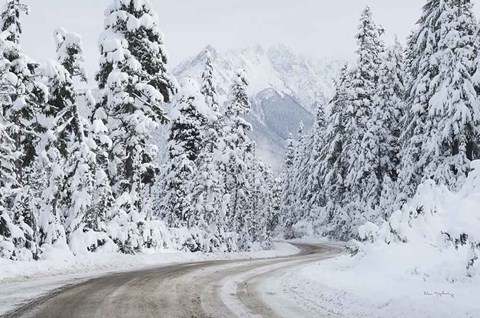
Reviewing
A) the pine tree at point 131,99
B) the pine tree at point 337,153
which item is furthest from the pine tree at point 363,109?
the pine tree at point 131,99

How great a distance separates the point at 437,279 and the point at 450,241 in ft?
8.91

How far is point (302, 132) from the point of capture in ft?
254

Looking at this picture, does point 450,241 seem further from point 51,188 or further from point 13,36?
point 13,36

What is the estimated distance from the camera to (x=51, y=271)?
46.2 ft

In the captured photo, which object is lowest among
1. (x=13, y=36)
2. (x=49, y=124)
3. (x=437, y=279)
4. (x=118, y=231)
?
(x=437, y=279)

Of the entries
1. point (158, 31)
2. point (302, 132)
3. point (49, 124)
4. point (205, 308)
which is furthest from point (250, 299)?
point (302, 132)

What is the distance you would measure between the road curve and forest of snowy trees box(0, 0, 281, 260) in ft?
16.2

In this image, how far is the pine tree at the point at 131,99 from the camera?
834 inches

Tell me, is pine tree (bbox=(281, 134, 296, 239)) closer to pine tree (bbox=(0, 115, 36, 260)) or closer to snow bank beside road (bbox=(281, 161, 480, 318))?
snow bank beside road (bbox=(281, 161, 480, 318))

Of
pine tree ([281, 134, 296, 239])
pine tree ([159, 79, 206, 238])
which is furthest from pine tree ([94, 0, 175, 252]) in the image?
pine tree ([281, 134, 296, 239])

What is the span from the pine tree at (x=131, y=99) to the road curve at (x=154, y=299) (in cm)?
883

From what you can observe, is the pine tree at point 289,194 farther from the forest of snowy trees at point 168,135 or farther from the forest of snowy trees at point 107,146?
the forest of snowy trees at point 107,146

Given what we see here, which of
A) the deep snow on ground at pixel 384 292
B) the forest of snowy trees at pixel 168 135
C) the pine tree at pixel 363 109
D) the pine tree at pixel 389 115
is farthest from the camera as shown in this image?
the pine tree at pixel 363 109

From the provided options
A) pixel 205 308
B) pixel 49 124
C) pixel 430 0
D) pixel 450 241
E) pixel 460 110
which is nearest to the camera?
pixel 205 308
